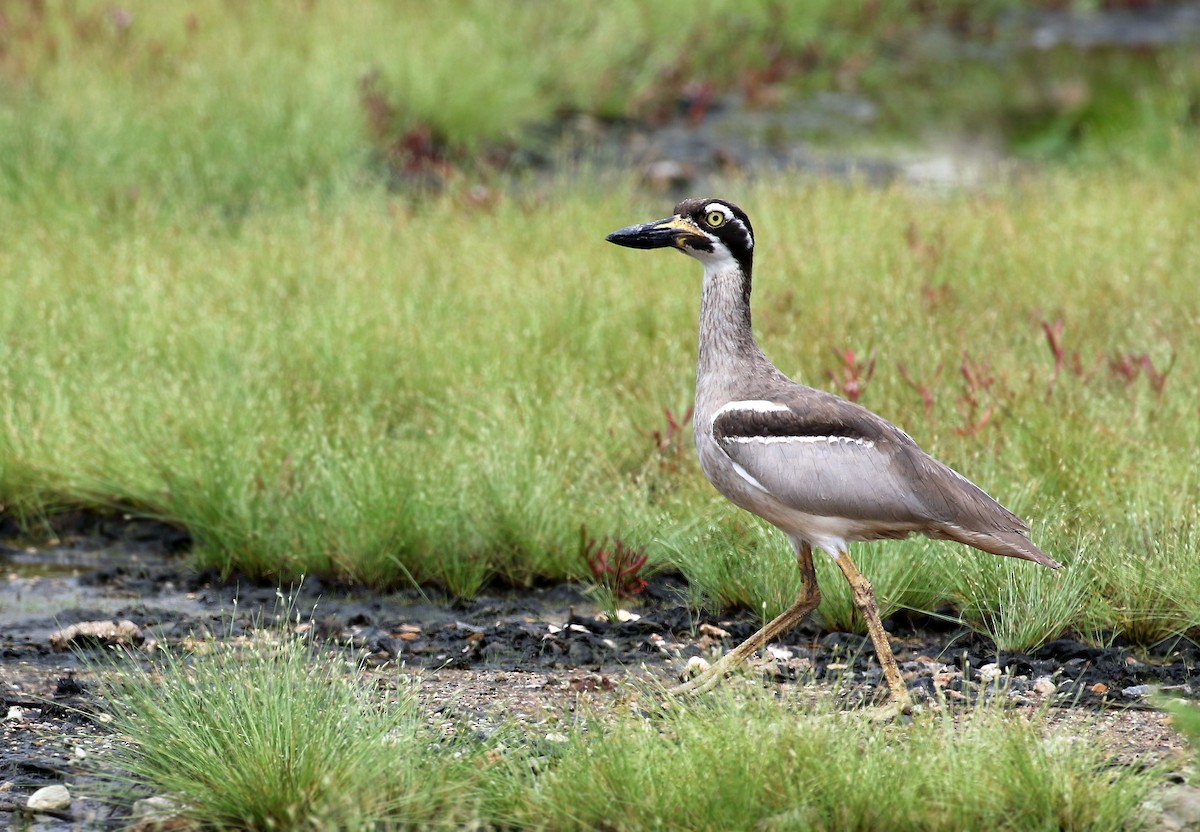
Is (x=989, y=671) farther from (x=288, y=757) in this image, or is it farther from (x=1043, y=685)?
(x=288, y=757)

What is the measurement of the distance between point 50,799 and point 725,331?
264 centimetres

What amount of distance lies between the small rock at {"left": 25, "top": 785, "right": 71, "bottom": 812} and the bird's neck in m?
2.42

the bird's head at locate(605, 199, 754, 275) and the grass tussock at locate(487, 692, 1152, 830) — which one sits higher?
the bird's head at locate(605, 199, 754, 275)

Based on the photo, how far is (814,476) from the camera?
5031 millimetres

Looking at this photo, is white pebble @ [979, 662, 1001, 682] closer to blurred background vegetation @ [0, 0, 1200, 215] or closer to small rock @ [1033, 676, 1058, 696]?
small rock @ [1033, 676, 1058, 696]

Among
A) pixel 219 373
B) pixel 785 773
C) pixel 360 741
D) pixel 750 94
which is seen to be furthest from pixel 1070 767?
pixel 750 94

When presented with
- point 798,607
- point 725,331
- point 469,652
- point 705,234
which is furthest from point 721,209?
point 469,652

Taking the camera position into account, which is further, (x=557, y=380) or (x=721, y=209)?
(x=557, y=380)

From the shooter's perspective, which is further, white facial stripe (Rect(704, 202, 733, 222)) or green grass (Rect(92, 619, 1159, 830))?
white facial stripe (Rect(704, 202, 733, 222))

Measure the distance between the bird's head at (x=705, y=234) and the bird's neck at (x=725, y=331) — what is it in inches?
2.1

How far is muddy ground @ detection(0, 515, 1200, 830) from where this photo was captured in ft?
15.8

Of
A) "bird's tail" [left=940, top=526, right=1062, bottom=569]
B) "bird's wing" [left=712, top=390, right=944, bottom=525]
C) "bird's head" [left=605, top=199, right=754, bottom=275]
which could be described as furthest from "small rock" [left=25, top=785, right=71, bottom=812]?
"bird's tail" [left=940, top=526, right=1062, bottom=569]

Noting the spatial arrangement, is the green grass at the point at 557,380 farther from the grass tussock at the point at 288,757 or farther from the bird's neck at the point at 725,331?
the grass tussock at the point at 288,757

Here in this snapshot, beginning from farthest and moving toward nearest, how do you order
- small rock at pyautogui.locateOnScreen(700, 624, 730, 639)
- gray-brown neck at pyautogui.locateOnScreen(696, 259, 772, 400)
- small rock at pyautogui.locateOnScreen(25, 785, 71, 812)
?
small rock at pyautogui.locateOnScreen(700, 624, 730, 639) → gray-brown neck at pyautogui.locateOnScreen(696, 259, 772, 400) → small rock at pyautogui.locateOnScreen(25, 785, 71, 812)
